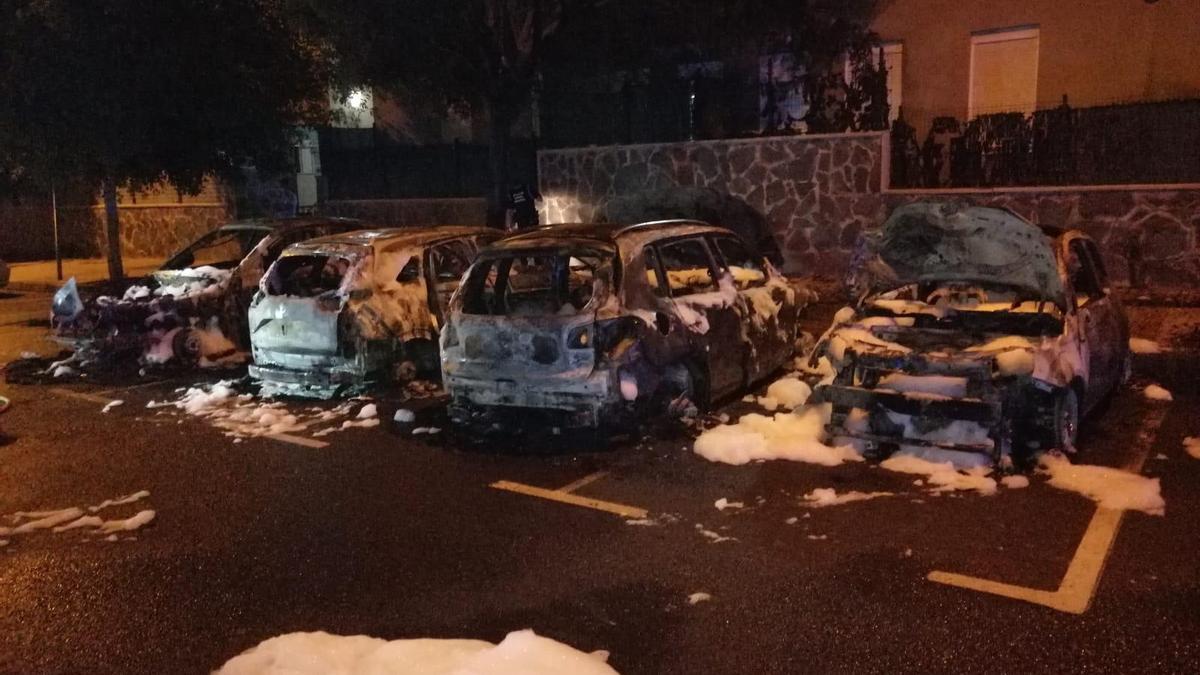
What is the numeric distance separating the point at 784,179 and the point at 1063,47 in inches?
185

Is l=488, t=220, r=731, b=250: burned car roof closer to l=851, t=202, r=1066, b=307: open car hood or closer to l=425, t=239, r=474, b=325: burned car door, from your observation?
l=425, t=239, r=474, b=325: burned car door

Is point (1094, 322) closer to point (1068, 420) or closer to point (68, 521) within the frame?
point (1068, 420)

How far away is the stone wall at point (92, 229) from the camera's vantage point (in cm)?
2525

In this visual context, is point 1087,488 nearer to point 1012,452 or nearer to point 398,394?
point 1012,452

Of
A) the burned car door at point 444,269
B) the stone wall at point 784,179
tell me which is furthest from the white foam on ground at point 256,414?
the stone wall at point 784,179

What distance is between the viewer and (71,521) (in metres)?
6.56

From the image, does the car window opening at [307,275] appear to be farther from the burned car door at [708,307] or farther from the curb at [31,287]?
the curb at [31,287]

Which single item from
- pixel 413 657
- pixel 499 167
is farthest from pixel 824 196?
pixel 413 657

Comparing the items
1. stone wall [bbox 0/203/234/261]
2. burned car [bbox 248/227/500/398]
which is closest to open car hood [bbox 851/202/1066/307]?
burned car [bbox 248/227/500/398]

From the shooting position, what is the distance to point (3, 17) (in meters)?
14.7

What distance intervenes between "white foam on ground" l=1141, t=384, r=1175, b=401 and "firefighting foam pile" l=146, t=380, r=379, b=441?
6718mm

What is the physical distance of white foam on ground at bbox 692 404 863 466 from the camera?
7.26 meters

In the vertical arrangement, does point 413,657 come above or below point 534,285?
below

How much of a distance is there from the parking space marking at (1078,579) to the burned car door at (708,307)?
127 inches
